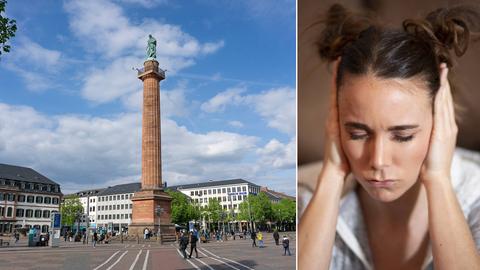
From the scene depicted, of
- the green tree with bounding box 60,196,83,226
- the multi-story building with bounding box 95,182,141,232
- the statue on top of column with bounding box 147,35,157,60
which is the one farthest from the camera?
the multi-story building with bounding box 95,182,141,232

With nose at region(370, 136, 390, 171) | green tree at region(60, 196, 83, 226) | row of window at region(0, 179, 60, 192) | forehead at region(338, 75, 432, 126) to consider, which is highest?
row of window at region(0, 179, 60, 192)

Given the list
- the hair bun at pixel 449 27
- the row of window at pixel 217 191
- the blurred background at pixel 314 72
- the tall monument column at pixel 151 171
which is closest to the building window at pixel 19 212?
the row of window at pixel 217 191

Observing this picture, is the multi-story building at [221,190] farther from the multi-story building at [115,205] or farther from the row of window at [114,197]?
the row of window at [114,197]

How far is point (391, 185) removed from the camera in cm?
462

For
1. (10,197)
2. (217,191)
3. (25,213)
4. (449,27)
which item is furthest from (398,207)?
(217,191)

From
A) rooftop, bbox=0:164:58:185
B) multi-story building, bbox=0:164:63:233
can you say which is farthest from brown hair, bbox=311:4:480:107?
rooftop, bbox=0:164:58:185

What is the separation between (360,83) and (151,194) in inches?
1257

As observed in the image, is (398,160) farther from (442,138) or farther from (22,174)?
(22,174)

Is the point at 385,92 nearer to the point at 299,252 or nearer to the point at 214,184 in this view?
the point at 299,252

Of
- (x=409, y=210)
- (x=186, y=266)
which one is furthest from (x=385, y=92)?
(x=186, y=266)

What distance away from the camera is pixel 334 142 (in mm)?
4867

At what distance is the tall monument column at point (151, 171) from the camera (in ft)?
114

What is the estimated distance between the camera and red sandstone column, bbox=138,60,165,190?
123 ft

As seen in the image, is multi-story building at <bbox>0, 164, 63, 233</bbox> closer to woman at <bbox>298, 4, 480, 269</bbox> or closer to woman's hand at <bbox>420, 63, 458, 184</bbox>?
woman at <bbox>298, 4, 480, 269</bbox>
